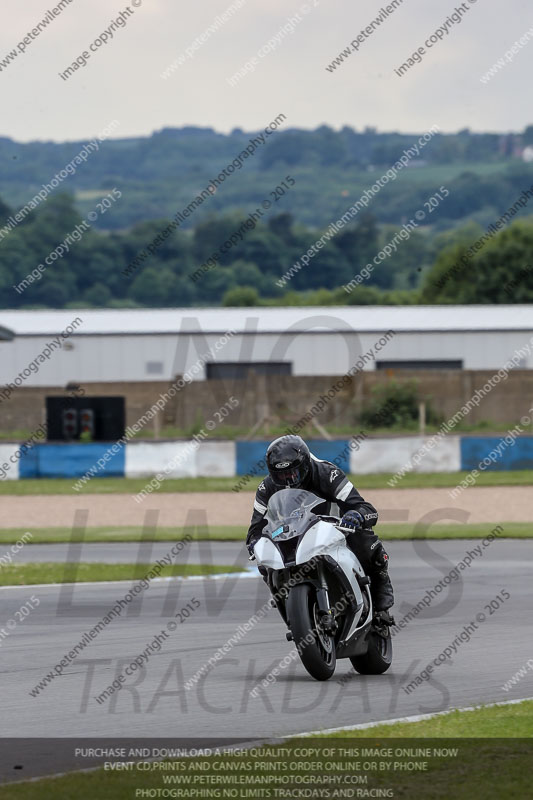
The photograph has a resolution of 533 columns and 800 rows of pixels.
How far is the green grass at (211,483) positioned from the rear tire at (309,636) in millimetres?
20781

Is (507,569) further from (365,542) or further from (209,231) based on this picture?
(209,231)

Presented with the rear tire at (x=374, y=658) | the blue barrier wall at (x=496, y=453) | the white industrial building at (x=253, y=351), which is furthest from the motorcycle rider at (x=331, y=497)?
the white industrial building at (x=253, y=351)

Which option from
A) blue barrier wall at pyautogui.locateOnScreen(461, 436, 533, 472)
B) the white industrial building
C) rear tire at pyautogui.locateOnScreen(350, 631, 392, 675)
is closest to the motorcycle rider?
rear tire at pyautogui.locateOnScreen(350, 631, 392, 675)

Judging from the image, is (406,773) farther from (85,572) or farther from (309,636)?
(85,572)

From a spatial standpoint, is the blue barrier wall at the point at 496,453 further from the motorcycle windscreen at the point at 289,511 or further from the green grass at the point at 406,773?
the green grass at the point at 406,773

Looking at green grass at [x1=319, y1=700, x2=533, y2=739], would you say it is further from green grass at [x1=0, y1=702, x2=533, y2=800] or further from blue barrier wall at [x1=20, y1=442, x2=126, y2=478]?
blue barrier wall at [x1=20, y1=442, x2=126, y2=478]

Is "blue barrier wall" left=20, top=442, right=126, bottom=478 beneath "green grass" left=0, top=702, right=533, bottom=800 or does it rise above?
beneath

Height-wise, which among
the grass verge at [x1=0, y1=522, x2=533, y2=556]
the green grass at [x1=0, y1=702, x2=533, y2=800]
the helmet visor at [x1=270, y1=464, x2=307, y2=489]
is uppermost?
the helmet visor at [x1=270, y1=464, x2=307, y2=489]

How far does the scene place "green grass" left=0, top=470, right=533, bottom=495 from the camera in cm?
3000

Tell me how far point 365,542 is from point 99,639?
288 centimetres

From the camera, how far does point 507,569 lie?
16188 millimetres

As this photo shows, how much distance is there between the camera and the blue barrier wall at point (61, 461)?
32344mm

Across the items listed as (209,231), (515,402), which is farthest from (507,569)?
(209,231)

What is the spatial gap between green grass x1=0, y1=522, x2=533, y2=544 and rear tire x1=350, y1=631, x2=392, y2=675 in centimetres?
1115
